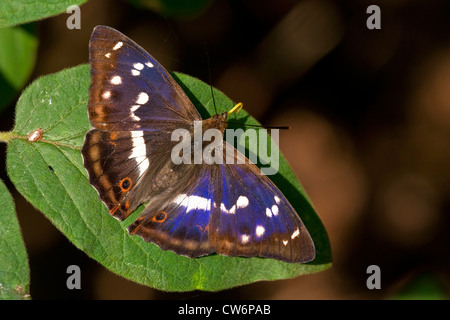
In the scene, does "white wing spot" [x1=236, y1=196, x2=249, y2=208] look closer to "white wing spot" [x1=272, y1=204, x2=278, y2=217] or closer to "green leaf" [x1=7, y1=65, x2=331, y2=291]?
"white wing spot" [x1=272, y1=204, x2=278, y2=217]

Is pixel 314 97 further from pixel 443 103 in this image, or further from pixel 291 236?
pixel 291 236

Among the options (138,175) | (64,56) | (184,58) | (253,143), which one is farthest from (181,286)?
(64,56)

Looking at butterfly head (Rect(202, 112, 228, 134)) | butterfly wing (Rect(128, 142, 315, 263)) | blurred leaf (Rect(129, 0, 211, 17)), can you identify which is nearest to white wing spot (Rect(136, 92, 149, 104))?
butterfly head (Rect(202, 112, 228, 134))

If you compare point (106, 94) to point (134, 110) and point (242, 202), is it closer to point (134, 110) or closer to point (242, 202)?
point (134, 110)

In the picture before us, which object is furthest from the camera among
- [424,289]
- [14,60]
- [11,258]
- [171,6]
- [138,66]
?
[171,6]

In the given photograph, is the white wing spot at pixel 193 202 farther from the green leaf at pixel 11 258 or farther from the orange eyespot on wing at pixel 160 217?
the green leaf at pixel 11 258

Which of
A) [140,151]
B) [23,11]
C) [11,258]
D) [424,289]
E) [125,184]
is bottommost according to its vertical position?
[424,289]

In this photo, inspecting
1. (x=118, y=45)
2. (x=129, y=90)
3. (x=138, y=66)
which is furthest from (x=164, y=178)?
(x=118, y=45)
